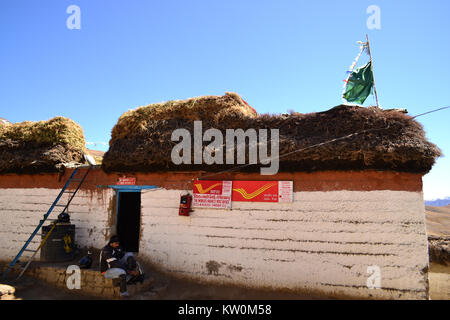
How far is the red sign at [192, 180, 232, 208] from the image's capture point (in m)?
7.14

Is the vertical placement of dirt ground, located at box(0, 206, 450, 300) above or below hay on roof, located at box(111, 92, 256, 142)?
below

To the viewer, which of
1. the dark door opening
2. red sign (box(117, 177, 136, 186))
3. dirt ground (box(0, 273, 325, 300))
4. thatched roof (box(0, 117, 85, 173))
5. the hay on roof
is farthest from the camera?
the dark door opening

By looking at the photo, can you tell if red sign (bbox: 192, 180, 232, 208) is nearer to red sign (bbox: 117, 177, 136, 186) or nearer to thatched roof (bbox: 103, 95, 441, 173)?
thatched roof (bbox: 103, 95, 441, 173)

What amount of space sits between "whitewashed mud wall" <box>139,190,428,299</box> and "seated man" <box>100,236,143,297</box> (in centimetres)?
109

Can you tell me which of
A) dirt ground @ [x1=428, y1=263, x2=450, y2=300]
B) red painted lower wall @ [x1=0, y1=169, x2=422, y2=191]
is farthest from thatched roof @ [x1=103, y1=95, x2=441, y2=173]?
dirt ground @ [x1=428, y1=263, x2=450, y2=300]

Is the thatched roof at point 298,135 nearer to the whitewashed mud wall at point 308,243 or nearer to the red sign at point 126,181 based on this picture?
the red sign at point 126,181

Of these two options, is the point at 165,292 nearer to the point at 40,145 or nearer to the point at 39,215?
the point at 39,215

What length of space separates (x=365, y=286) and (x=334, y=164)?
2.51 metres

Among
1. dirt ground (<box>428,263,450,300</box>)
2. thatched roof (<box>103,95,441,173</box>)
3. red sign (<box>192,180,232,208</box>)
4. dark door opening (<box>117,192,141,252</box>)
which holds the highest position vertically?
thatched roof (<box>103,95,441,173</box>)

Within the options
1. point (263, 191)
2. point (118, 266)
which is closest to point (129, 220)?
point (118, 266)

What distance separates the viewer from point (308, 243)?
6.38m

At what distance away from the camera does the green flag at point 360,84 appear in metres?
9.16
